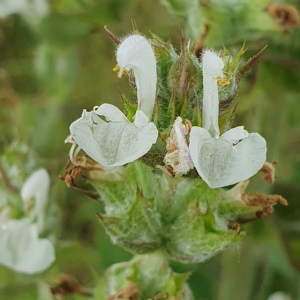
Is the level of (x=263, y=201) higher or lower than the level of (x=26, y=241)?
higher

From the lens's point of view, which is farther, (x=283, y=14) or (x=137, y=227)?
(x=283, y=14)

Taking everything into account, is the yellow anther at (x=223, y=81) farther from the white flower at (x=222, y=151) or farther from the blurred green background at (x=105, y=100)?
the blurred green background at (x=105, y=100)

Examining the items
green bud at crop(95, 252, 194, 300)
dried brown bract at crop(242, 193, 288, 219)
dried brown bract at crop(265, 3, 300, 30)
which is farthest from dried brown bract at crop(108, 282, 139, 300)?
dried brown bract at crop(265, 3, 300, 30)

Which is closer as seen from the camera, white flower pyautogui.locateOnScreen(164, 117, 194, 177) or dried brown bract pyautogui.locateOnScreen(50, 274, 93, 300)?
white flower pyautogui.locateOnScreen(164, 117, 194, 177)

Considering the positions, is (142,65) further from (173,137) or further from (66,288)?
(66,288)

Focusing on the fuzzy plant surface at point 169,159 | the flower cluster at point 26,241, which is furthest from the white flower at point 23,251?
the fuzzy plant surface at point 169,159

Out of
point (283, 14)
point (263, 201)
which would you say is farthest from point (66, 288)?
point (283, 14)

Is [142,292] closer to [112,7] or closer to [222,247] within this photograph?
[222,247]

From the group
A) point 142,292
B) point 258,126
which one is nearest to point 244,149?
point 142,292

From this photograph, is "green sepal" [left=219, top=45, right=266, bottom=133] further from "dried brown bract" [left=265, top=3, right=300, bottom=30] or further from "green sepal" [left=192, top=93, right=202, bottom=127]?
"dried brown bract" [left=265, top=3, right=300, bottom=30]
